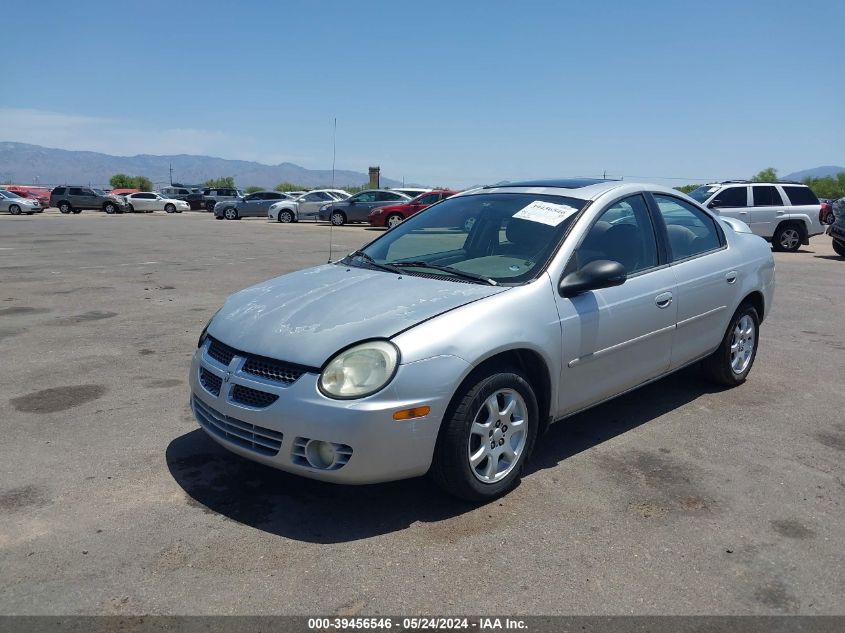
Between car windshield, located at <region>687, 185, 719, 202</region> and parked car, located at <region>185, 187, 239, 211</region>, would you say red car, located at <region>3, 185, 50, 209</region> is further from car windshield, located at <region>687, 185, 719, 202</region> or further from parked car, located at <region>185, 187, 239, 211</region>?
car windshield, located at <region>687, 185, 719, 202</region>

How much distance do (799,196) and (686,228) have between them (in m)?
16.1

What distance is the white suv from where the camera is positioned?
61.2ft

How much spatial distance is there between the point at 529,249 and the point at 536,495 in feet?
4.65

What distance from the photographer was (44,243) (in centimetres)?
1873

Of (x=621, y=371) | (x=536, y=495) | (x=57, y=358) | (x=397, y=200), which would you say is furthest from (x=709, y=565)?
(x=397, y=200)

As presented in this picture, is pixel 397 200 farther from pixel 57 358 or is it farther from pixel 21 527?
pixel 21 527

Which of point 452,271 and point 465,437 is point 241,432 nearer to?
point 465,437

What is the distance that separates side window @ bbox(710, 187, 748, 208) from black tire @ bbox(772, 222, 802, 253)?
4.00 feet

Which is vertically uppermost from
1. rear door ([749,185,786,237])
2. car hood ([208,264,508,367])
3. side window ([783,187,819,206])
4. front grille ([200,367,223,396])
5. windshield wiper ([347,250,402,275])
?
side window ([783,187,819,206])

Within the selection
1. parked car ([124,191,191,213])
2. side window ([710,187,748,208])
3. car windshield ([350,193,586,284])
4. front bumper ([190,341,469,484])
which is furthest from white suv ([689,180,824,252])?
parked car ([124,191,191,213])

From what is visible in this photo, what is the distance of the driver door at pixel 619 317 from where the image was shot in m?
4.04

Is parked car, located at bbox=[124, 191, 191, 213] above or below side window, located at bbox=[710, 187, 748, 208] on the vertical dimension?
below

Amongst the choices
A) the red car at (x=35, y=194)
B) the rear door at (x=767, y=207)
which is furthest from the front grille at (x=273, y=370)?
the red car at (x=35, y=194)

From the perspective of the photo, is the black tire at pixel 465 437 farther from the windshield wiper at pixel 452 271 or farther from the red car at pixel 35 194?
the red car at pixel 35 194
